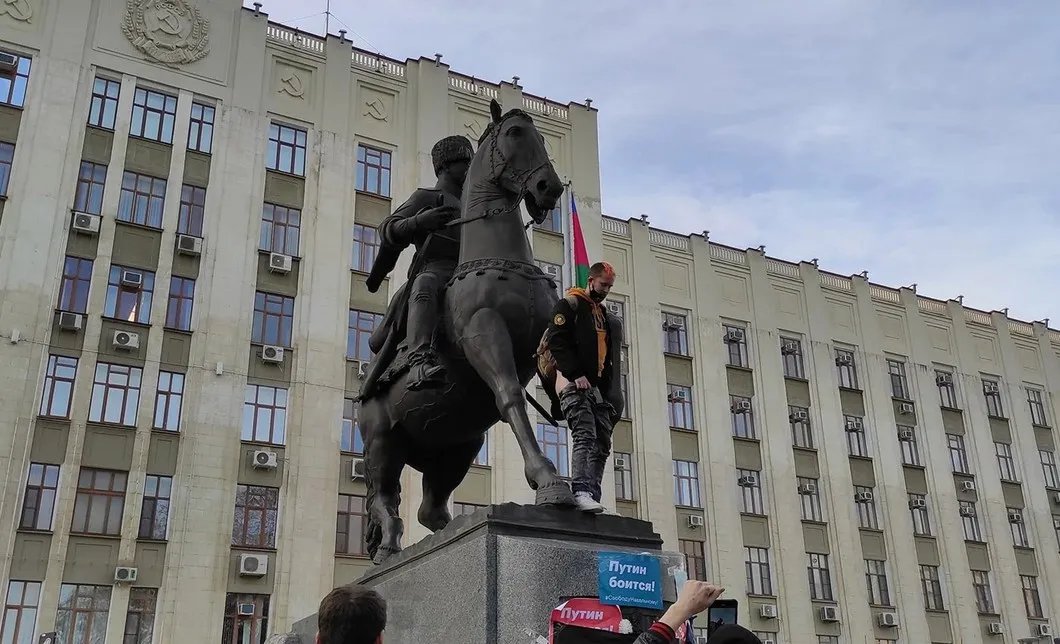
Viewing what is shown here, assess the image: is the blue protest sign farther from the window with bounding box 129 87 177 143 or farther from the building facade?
the window with bounding box 129 87 177 143

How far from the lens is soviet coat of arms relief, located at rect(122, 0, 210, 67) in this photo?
105 feet

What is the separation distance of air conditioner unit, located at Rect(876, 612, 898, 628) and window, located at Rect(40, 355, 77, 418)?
29.0 m

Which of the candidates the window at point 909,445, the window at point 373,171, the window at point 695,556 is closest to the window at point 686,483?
the window at point 695,556

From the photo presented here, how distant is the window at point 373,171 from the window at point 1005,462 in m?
30.0

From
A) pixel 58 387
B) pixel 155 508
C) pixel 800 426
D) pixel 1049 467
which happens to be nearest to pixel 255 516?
pixel 155 508

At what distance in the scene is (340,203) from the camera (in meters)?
33.9

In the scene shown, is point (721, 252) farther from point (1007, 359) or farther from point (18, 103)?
point (18, 103)

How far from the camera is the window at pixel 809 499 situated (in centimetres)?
3997

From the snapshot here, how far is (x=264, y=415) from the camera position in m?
30.2

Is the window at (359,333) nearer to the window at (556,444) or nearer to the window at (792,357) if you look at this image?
the window at (556,444)

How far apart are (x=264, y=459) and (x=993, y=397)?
34.3 metres

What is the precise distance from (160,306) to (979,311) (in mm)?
37491

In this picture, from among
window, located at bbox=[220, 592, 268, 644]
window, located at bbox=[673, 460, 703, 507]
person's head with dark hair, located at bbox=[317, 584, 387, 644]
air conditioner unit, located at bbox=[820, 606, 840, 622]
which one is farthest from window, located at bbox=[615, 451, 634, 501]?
person's head with dark hair, located at bbox=[317, 584, 387, 644]

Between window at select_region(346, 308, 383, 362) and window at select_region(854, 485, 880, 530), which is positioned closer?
window at select_region(346, 308, 383, 362)
